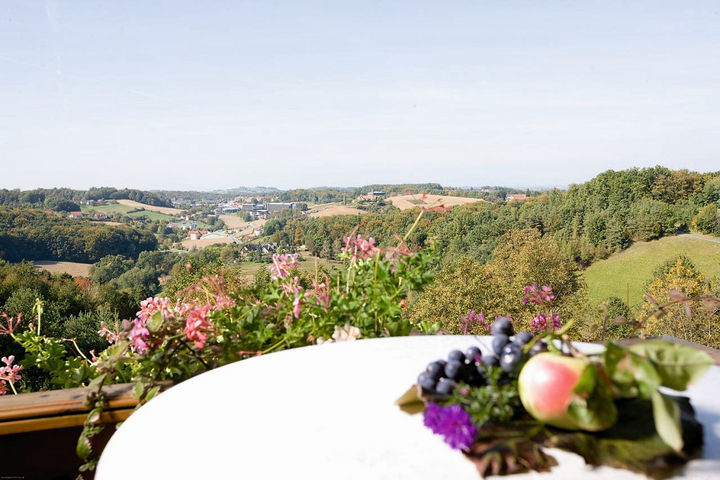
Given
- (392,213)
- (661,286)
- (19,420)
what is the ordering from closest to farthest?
1. (19,420)
2. (661,286)
3. (392,213)

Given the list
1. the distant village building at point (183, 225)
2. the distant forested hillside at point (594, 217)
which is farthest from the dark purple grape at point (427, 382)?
the distant village building at point (183, 225)

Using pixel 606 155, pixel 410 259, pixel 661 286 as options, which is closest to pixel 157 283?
pixel 661 286

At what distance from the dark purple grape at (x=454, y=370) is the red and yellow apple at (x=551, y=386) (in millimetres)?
101

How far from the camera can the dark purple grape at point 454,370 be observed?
2.69 ft

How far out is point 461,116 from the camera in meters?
62.3

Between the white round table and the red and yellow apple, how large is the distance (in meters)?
0.06

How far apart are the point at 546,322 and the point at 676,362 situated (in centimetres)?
237

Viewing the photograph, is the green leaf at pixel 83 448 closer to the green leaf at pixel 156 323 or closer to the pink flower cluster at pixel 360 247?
the green leaf at pixel 156 323

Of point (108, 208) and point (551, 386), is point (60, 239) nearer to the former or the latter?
point (108, 208)

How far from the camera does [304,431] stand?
85 centimetres

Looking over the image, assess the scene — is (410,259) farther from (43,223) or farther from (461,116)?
(461,116)

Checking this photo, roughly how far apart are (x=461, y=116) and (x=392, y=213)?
30.0m

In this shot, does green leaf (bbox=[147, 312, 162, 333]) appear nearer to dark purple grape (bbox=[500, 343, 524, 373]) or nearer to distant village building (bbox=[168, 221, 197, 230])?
dark purple grape (bbox=[500, 343, 524, 373])

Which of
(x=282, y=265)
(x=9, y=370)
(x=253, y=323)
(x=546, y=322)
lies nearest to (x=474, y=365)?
(x=253, y=323)
